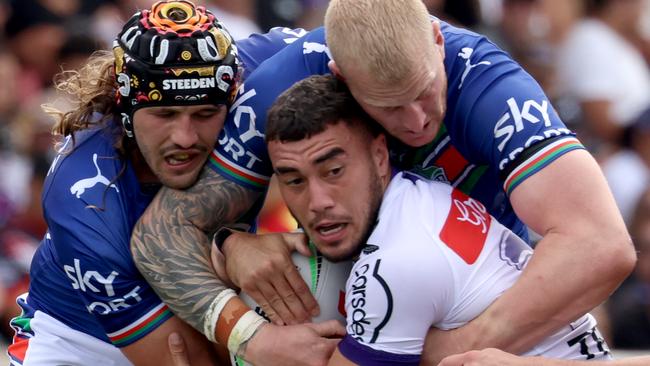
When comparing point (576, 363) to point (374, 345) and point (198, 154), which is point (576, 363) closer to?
point (374, 345)

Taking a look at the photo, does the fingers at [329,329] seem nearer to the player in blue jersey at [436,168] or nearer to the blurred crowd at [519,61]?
the player in blue jersey at [436,168]

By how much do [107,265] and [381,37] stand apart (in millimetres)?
1333

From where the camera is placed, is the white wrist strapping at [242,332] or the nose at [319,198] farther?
the white wrist strapping at [242,332]

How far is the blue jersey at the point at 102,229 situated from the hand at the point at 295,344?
1.61 feet

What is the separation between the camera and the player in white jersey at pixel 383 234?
14.1 feet

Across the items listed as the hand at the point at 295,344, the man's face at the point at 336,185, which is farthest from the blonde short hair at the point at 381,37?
the hand at the point at 295,344

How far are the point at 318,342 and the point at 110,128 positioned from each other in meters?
1.29

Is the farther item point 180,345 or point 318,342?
point 180,345

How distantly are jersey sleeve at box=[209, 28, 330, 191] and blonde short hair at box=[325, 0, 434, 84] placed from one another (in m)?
0.41

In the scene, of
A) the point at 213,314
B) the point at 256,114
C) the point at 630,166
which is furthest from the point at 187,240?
the point at 630,166

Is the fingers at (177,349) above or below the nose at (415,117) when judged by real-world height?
below

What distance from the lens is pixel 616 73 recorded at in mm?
9680

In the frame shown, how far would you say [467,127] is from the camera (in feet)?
15.5

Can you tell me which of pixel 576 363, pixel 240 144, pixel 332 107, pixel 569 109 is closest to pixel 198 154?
pixel 240 144
